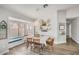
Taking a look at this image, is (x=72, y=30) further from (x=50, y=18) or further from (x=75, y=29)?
(x=50, y=18)

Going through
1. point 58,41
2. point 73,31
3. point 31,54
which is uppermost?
point 73,31

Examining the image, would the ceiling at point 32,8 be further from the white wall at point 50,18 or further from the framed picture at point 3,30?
the framed picture at point 3,30

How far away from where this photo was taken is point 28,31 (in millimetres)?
2807

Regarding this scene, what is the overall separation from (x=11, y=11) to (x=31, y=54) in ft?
3.43

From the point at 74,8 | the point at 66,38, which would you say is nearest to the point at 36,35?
the point at 66,38

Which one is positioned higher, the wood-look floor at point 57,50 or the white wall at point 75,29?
the white wall at point 75,29

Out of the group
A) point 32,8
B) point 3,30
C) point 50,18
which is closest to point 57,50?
point 50,18

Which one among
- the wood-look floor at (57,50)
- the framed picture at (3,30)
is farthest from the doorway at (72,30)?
the framed picture at (3,30)

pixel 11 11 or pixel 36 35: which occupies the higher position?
pixel 11 11

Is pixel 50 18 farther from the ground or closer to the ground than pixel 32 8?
closer to the ground

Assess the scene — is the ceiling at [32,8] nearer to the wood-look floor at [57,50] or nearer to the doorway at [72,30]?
the doorway at [72,30]

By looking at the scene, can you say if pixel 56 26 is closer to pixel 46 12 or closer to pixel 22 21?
pixel 46 12

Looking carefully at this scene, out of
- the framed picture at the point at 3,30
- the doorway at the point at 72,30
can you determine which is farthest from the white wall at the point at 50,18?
the framed picture at the point at 3,30

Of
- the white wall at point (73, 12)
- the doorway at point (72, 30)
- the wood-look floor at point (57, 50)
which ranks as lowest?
the wood-look floor at point (57, 50)
